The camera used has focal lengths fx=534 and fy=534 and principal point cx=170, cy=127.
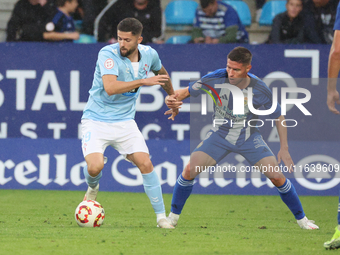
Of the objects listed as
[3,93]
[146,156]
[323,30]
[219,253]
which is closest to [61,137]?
[3,93]

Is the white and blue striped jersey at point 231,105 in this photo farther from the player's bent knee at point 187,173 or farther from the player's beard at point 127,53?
the player's beard at point 127,53

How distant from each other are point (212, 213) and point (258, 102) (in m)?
1.68

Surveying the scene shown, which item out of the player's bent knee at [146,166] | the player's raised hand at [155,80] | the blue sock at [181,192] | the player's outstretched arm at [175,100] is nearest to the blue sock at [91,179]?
the player's bent knee at [146,166]

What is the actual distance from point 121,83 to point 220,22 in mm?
4526

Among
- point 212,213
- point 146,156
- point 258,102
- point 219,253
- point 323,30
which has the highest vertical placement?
point 323,30

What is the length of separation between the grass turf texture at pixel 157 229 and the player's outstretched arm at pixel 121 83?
125cm

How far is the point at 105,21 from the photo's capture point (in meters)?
9.09

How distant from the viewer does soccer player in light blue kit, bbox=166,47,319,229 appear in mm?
5039

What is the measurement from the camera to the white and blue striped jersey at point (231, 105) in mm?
5199

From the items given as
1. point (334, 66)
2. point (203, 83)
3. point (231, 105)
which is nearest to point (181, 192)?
point (231, 105)

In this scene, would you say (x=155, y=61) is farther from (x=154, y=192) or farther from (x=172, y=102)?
(x=154, y=192)

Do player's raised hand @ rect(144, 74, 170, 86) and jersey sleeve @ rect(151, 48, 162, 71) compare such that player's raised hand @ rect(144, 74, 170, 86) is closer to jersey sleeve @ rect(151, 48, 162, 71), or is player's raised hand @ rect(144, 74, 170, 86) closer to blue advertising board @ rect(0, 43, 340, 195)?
jersey sleeve @ rect(151, 48, 162, 71)

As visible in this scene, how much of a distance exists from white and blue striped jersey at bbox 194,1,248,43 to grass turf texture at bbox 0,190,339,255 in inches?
110

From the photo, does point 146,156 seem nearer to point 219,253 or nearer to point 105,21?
point 219,253
